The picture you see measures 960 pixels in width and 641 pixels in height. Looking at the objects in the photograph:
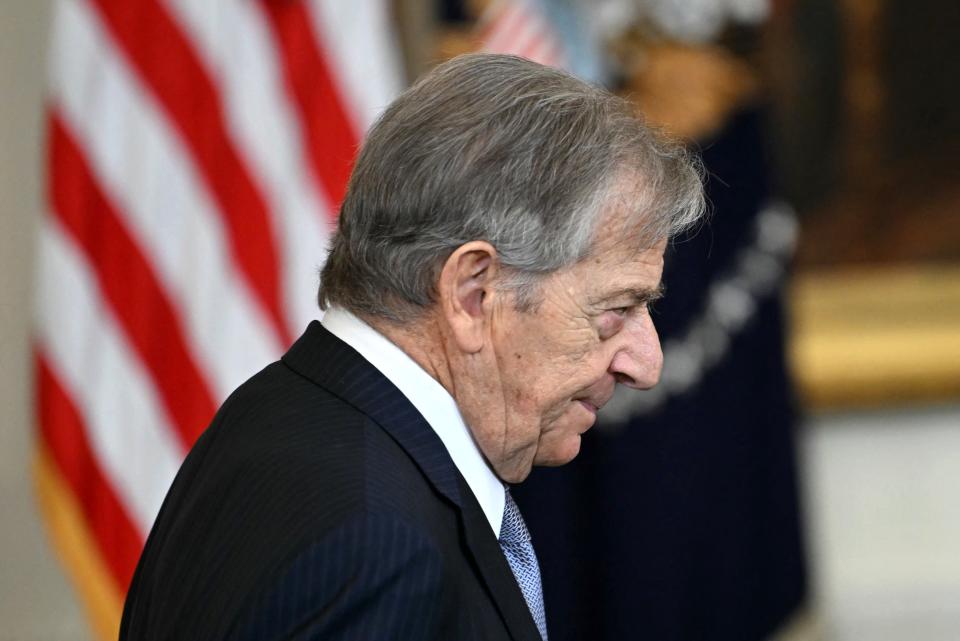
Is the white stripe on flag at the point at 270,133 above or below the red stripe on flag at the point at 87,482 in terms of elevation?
above

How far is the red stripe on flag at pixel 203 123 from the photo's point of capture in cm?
305

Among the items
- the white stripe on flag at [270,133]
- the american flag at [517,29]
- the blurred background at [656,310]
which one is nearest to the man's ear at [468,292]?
the blurred background at [656,310]

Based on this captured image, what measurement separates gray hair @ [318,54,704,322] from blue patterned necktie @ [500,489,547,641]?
277mm

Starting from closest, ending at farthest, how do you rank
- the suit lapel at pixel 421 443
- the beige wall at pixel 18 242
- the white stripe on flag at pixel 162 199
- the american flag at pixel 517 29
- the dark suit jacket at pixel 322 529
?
the dark suit jacket at pixel 322 529
the suit lapel at pixel 421 443
the white stripe on flag at pixel 162 199
the american flag at pixel 517 29
the beige wall at pixel 18 242

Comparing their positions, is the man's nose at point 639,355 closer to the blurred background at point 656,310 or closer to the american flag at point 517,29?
the blurred background at point 656,310

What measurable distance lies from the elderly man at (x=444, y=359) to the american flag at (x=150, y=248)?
5.61 ft

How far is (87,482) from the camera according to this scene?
3062mm

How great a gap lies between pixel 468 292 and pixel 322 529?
318mm

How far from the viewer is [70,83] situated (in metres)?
3.04

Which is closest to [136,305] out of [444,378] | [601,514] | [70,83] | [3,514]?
[70,83]

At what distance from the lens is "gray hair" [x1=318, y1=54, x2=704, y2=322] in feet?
4.03

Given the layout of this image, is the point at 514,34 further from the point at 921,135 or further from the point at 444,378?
the point at 444,378

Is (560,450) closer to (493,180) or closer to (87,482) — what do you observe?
(493,180)

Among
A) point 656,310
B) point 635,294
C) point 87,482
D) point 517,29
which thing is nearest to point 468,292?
point 635,294
